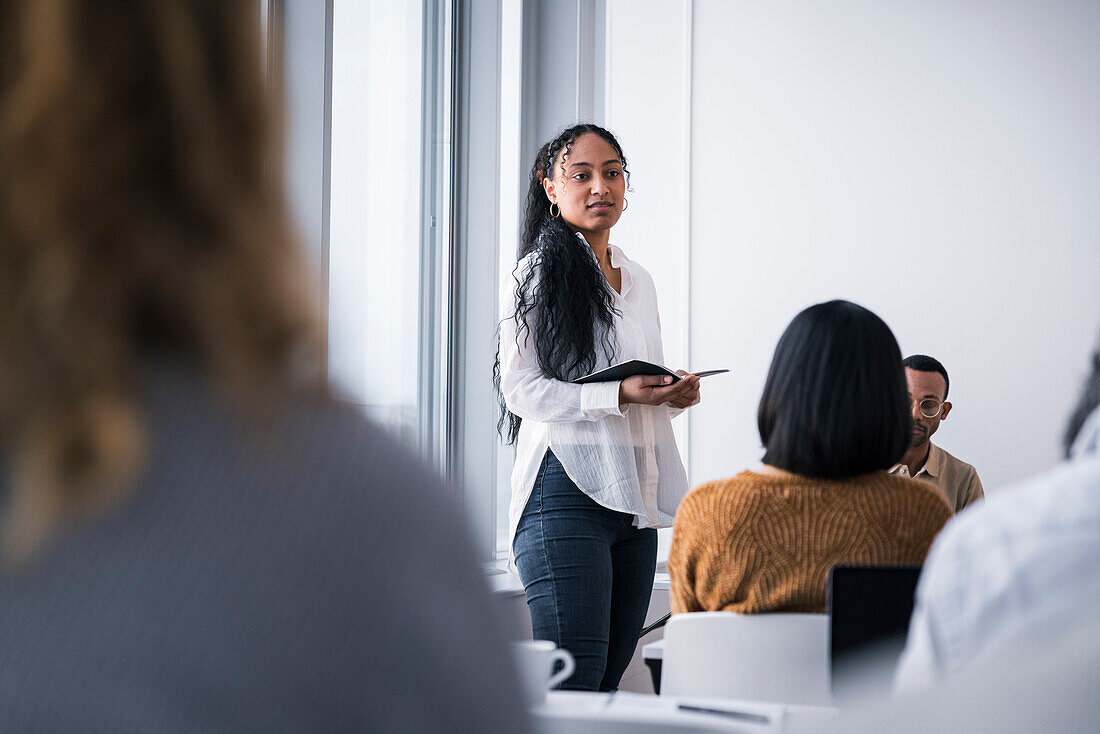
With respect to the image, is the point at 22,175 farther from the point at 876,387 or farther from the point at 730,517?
the point at 876,387

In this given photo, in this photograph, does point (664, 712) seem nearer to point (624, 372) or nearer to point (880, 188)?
point (624, 372)

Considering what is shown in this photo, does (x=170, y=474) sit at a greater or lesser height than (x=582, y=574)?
greater

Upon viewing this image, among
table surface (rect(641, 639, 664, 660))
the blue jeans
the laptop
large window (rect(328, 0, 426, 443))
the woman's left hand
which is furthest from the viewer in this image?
large window (rect(328, 0, 426, 443))

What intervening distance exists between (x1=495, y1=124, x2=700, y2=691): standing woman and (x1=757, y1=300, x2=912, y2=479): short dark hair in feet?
2.19

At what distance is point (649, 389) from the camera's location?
2533 mm

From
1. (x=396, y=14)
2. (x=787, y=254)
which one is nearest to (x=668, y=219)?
(x=787, y=254)

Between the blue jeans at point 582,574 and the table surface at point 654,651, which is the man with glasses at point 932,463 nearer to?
the blue jeans at point 582,574

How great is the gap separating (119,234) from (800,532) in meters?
1.43

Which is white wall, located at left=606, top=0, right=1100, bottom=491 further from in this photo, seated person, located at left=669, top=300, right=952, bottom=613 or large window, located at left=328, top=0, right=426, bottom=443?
seated person, located at left=669, top=300, right=952, bottom=613

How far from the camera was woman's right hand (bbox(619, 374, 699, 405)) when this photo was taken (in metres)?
2.52

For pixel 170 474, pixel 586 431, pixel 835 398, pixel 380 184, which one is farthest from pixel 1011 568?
pixel 380 184

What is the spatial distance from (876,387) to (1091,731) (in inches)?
59.3

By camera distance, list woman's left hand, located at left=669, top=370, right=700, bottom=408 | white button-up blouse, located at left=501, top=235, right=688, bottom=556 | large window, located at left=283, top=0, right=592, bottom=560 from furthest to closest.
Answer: large window, located at left=283, top=0, right=592, bottom=560, woman's left hand, located at left=669, top=370, right=700, bottom=408, white button-up blouse, located at left=501, top=235, right=688, bottom=556

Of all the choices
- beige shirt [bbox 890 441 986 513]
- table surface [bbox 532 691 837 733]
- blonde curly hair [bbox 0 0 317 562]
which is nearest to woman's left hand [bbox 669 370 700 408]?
beige shirt [bbox 890 441 986 513]
